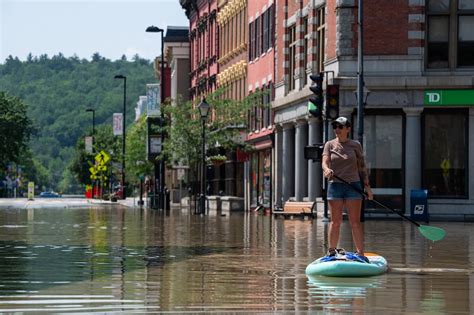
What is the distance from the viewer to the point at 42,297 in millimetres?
13812

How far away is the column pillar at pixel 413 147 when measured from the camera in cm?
4738

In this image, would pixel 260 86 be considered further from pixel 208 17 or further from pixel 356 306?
pixel 356 306

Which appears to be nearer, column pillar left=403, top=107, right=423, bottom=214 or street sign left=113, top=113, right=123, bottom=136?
column pillar left=403, top=107, right=423, bottom=214

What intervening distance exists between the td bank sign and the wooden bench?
5717mm

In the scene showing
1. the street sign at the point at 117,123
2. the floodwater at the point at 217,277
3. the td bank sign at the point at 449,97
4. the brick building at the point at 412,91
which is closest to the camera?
the floodwater at the point at 217,277

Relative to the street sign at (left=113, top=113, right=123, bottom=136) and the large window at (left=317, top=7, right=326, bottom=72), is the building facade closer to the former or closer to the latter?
the large window at (left=317, top=7, right=326, bottom=72)

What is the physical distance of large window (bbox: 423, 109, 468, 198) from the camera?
156 ft

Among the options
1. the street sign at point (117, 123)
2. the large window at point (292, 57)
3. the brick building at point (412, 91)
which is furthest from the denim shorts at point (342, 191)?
the street sign at point (117, 123)

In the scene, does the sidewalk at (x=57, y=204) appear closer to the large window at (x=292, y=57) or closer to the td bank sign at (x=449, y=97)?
the large window at (x=292, y=57)

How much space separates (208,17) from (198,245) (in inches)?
2368

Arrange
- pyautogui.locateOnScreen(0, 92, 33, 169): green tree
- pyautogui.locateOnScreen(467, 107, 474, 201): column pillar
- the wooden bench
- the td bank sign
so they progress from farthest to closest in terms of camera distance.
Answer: pyautogui.locateOnScreen(0, 92, 33, 169): green tree
the wooden bench
the td bank sign
pyautogui.locateOnScreen(467, 107, 474, 201): column pillar

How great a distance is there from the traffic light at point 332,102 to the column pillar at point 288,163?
→ 20.5m

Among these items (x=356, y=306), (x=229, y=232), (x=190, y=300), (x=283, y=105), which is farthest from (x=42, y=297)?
(x=283, y=105)

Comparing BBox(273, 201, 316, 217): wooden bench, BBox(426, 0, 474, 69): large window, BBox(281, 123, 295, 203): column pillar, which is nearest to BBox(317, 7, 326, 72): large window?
BBox(426, 0, 474, 69): large window
